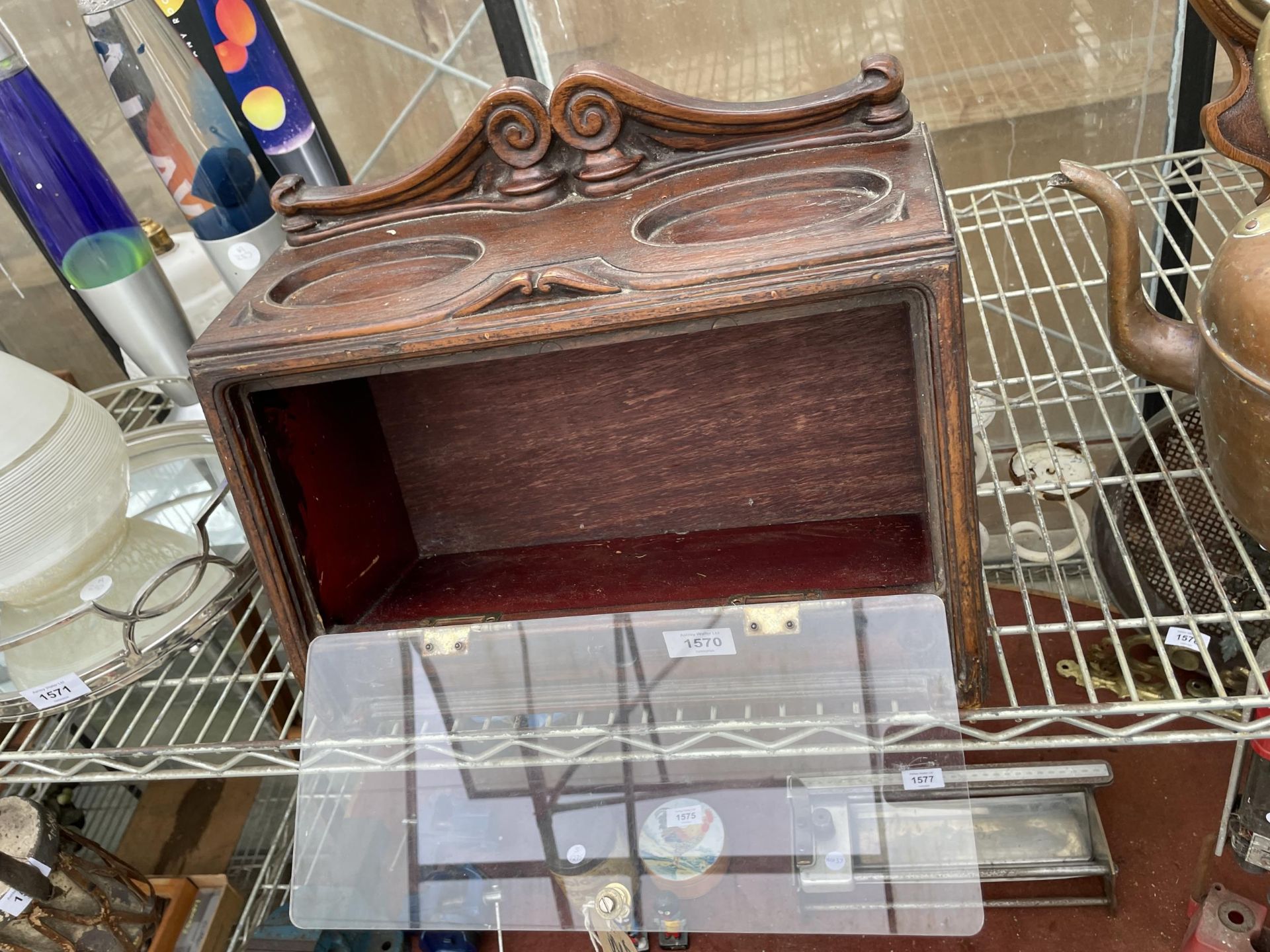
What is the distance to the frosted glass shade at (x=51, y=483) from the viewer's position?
0.69 meters

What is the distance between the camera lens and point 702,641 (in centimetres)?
67

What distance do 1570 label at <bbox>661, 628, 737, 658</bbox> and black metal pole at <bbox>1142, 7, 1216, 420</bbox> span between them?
0.66 meters

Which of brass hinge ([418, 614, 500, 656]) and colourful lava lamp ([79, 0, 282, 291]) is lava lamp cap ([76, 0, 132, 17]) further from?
brass hinge ([418, 614, 500, 656])

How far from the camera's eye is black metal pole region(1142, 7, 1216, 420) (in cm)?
105

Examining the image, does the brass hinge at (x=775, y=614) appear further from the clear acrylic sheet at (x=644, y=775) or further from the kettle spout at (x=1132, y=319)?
the kettle spout at (x=1132, y=319)

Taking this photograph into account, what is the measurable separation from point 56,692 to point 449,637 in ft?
0.97

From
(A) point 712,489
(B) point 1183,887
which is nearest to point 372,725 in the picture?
(A) point 712,489

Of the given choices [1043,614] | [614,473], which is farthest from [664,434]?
[1043,614]

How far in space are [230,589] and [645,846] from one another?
0.38m

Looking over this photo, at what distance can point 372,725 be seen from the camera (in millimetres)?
715

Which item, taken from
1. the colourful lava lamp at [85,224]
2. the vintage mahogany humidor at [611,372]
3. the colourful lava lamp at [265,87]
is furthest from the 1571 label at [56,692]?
the colourful lava lamp at [265,87]

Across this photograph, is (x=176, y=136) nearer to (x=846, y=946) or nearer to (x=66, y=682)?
(x=66, y=682)

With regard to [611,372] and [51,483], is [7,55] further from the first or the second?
[611,372]

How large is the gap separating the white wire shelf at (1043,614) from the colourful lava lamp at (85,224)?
19 centimetres
